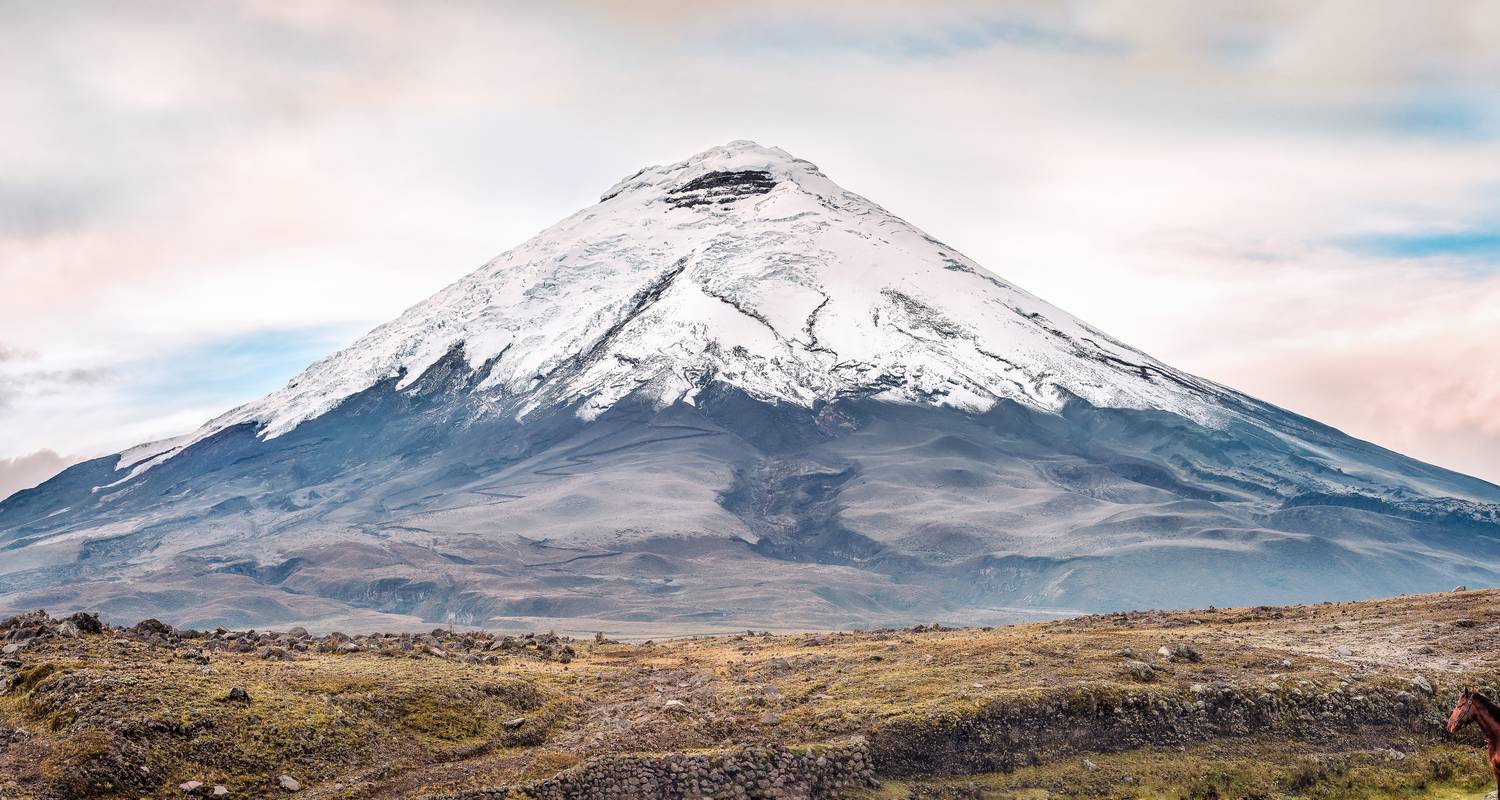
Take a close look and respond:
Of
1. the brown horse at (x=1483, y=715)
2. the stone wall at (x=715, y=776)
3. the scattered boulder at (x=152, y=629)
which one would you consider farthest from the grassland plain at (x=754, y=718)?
the brown horse at (x=1483, y=715)

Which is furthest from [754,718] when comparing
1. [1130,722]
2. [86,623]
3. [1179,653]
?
[86,623]

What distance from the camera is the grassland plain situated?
3241 cm

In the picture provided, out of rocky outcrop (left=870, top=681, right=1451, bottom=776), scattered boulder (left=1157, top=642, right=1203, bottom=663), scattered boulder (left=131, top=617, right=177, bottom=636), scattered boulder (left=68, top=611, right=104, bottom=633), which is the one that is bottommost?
rocky outcrop (left=870, top=681, right=1451, bottom=776)

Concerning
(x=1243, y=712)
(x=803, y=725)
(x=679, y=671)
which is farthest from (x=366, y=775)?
(x=1243, y=712)

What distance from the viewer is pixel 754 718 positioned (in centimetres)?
3831

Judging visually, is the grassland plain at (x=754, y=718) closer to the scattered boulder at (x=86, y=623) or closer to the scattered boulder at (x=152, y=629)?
the scattered boulder at (x=86, y=623)

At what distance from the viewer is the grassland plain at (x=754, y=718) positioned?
32.4m

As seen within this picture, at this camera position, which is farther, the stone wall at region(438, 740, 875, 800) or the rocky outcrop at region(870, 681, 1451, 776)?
the rocky outcrop at region(870, 681, 1451, 776)

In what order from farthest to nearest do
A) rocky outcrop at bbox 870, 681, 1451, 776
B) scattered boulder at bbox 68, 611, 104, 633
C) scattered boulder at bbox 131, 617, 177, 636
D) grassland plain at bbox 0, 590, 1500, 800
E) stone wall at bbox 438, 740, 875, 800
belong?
scattered boulder at bbox 131, 617, 177, 636 < scattered boulder at bbox 68, 611, 104, 633 < rocky outcrop at bbox 870, 681, 1451, 776 < stone wall at bbox 438, 740, 875, 800 < grassland plain at bbox 0, 590, 1500, 800

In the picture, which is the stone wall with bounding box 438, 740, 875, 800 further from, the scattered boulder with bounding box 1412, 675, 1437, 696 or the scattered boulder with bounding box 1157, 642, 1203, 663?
the scattered boulder with bounding box 1412, 675, 1437, 696

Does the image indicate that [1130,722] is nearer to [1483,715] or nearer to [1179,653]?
[1179,653]

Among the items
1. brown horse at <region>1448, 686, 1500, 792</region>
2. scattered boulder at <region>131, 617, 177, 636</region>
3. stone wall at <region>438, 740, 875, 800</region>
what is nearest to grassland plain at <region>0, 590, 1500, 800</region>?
stone wall at <region>438, 740, 875, 800</region>

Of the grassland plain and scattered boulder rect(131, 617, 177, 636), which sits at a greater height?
scattered boulder rect(131, 617, 177, 636)

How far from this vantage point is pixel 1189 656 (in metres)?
43.8
